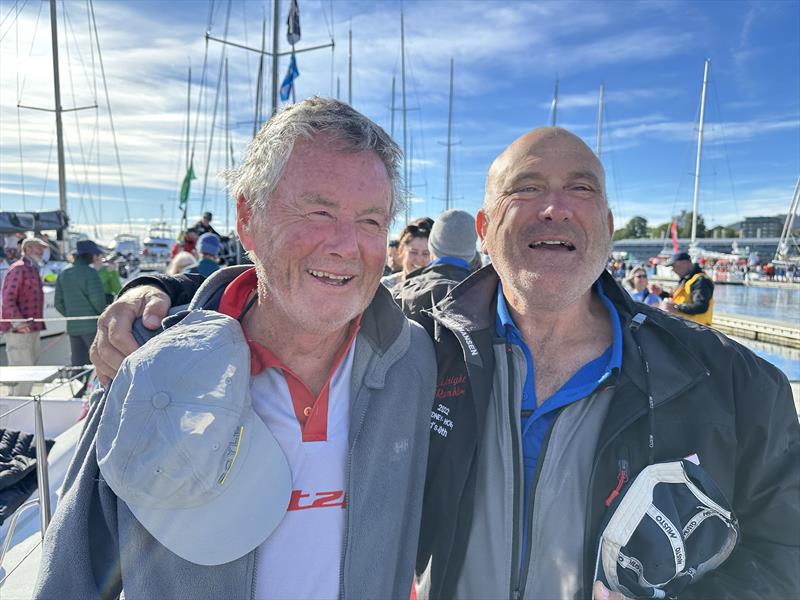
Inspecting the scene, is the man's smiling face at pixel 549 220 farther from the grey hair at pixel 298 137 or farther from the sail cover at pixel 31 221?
the sail cover at pixel 31 221

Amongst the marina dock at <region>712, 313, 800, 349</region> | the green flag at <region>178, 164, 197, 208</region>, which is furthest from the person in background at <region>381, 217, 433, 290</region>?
the green flag at <region>178, 164, 197, 208</region>

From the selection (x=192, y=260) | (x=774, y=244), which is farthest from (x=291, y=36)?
(x=774, y=244)

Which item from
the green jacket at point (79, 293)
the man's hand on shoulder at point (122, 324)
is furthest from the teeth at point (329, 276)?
the green jacket at point (79, 293)

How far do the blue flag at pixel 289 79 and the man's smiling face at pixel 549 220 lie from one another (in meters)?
12.3

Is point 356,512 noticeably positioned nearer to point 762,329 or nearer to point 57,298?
point 57,298

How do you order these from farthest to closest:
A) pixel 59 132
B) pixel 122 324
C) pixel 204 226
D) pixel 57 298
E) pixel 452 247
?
pixel 59 132 < pixel 204 226 < pixel 57 298 < pixel 452 247 < pixel 122 324

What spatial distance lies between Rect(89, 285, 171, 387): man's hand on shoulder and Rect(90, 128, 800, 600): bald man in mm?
10

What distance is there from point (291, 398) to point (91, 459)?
0.56 meters

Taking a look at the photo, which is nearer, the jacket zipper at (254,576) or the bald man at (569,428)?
the jacket zipper at (254,576)

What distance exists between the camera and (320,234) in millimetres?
1479

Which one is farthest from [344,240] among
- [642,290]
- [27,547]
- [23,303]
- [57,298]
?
[642,290]

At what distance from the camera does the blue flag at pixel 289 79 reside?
41.8 feet

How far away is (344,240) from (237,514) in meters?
0.81

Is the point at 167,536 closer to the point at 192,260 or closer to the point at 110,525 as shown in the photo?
the point at 110,525
